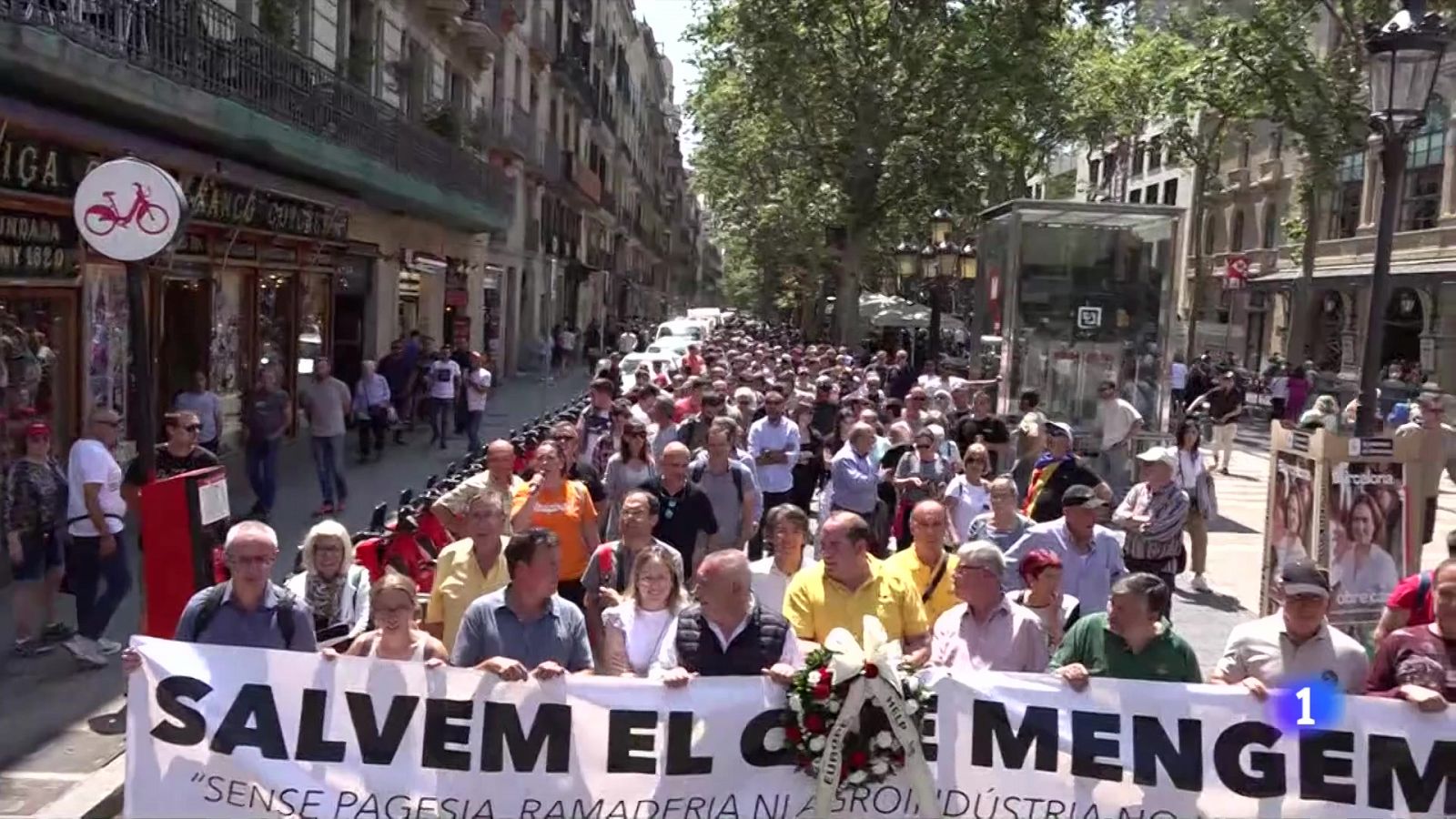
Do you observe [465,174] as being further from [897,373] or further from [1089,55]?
[1089,55]

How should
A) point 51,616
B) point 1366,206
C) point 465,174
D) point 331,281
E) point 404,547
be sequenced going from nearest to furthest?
point 404,547, point 51,616, point 331,281, point 465,174, point 1366,206

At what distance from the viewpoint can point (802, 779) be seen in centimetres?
526

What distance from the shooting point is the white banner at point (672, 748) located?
5.25 meters

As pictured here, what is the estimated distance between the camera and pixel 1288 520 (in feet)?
27.9

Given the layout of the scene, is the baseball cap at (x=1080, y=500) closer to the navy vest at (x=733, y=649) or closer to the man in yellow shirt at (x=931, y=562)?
the man in yellow shirt at (x=931, y=562)

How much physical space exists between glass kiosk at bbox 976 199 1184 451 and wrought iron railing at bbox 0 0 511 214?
8.67 metres

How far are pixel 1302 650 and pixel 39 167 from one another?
1051cm

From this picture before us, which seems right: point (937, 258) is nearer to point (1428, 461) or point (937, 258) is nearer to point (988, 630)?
point (1428, 461)

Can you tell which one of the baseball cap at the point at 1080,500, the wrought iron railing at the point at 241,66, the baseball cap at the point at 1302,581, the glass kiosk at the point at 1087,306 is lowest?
the baseball cap at the point at 1302,581

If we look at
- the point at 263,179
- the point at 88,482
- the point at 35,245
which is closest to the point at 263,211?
the point at 263,179

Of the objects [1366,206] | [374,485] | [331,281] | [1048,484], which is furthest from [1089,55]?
[1048,484]

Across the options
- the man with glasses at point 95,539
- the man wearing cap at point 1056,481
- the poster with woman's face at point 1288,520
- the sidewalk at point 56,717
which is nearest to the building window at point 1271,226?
the man wearing cap at point 1056,481

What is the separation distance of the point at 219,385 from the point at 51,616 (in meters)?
9.06

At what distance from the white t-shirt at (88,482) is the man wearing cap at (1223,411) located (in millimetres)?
15388
